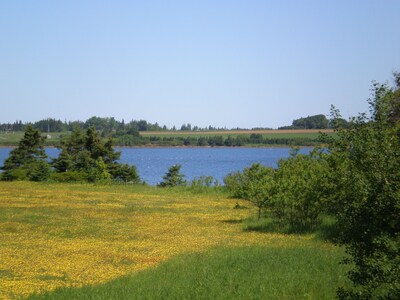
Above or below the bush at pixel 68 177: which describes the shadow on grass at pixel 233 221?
above

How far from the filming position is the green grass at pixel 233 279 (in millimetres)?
12047

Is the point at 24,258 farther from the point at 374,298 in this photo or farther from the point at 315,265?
the point at 374,298

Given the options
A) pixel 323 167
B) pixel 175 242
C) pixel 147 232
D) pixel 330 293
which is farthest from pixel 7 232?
pixel 330 293

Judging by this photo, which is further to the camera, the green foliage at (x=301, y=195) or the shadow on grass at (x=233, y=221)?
the shadow on grass at (x=233, y=221)

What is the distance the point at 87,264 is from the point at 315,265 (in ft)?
21.9

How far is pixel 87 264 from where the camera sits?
17078 millimetres

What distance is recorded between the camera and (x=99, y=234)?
940 inches

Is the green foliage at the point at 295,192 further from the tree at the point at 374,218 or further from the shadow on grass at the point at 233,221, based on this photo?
the tree at the point at 374,218

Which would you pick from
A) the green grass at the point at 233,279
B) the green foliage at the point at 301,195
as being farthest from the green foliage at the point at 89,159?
the green grass at the point at 233,279

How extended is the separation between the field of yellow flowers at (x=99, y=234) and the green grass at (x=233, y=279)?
1.22 metres

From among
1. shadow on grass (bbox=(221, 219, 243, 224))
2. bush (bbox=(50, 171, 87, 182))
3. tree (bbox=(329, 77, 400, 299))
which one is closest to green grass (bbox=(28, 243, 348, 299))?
tree (bbox=(329, 77, 400, 299))

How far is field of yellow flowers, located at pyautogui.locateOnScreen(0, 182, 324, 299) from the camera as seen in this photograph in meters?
15.8

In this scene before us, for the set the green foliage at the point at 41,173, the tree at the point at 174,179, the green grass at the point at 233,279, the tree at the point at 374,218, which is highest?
the tree at the point at 374,218

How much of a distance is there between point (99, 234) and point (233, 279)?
456 inches
